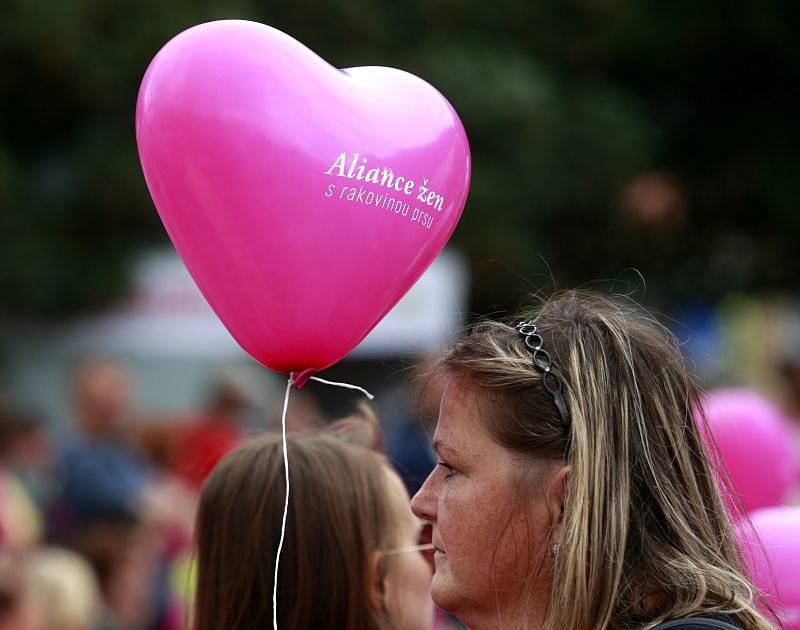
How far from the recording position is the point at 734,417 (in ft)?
11.9

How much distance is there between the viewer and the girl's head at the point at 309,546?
7.23ft

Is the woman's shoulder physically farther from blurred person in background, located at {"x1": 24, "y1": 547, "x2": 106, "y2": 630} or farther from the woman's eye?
blurred person in background, located at {"x1": 24, "y1": 547, "x2": 106, "y2": 630}

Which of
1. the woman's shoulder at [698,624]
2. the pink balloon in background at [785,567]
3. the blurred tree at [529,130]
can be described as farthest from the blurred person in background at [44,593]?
the blurred tree at [529,130]

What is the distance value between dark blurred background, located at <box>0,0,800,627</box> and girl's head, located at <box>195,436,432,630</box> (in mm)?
3478

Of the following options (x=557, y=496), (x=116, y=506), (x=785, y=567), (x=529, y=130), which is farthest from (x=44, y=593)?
(x=529, y=130)

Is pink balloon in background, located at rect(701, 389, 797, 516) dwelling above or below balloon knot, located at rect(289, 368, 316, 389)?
below

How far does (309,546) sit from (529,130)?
34.4ft

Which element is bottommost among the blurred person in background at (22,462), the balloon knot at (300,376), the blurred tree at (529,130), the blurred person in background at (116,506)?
the blurred person in background at (22,462)

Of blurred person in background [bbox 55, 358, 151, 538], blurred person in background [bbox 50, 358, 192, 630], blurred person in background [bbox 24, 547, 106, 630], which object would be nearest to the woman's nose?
blurred person in background [bbox 24, 547, 106, 630]

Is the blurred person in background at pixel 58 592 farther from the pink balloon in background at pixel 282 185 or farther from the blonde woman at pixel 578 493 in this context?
the blonde woman at pixel 578 493

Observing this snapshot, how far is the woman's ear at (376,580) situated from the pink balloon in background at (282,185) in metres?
0.40

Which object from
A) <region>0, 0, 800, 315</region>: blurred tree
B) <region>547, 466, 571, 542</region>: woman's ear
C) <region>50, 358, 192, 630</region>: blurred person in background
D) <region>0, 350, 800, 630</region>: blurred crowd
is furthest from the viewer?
<region>0, 0, 800, 315</region>: blurred tree

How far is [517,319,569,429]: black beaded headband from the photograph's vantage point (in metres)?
1.71

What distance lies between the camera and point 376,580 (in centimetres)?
225
